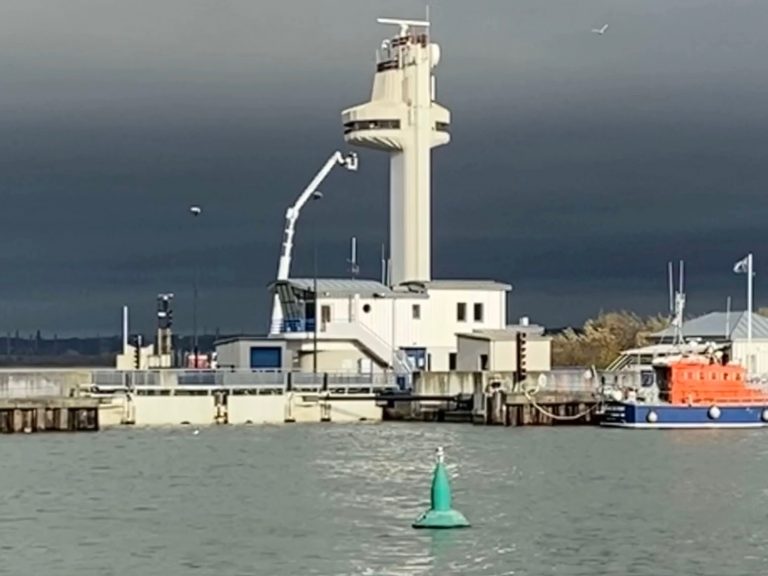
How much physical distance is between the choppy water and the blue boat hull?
4.10m

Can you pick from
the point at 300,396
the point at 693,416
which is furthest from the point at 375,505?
the point at 300,396

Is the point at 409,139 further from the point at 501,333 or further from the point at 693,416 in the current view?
the point at 693,416

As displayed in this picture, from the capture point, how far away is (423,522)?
1613 inches

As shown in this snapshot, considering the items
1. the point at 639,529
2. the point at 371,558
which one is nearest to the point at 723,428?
the point at 639,529

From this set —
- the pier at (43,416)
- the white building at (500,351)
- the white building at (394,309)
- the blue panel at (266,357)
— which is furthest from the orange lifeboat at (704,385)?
the pier at (43,416)

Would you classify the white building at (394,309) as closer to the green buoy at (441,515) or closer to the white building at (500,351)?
the white building at (500,351)

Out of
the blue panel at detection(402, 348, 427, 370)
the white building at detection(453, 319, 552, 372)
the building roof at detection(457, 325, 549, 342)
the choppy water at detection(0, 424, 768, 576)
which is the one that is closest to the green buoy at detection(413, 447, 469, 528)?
the choppy water at detection(0, 424, 768, 576)

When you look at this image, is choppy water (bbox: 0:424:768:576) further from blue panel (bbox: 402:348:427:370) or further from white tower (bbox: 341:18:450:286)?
white tower (bbox: 341:18:450:286)

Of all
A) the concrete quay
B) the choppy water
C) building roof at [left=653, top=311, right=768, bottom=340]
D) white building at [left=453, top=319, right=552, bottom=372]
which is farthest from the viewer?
building roof at [left=653, top=311, right=768, bottom=340]

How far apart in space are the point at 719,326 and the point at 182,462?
1926 inches

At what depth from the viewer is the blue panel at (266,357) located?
3652 inches

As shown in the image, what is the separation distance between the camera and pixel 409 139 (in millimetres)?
105938

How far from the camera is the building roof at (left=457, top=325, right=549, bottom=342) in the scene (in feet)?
294

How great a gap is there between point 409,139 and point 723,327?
1950 cm
